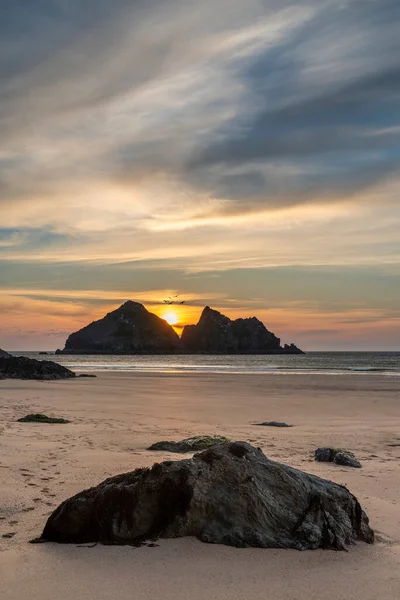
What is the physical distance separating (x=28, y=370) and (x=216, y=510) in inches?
1433

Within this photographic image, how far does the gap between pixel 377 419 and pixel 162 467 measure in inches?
521

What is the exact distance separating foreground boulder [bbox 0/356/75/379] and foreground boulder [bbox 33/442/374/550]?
34199 millimetres

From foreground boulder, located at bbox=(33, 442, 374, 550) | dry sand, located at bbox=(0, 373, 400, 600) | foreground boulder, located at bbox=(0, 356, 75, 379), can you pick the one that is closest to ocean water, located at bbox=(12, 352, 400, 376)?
foreground boulder, located at bbox=(0, 356, 75, 379)

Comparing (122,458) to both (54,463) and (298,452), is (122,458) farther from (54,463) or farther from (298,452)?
(298,452)

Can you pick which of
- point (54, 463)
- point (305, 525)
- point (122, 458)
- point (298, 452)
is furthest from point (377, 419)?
point (305, 525)

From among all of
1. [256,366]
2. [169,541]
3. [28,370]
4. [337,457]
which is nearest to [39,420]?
[337,457]

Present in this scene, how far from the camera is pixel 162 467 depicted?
5.72 metres

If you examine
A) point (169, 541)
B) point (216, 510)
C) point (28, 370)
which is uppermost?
point (28, 370)

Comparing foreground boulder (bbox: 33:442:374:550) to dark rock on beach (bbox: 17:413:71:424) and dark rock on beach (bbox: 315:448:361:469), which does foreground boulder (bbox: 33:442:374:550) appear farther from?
dark rock on beach (bbox: 17:413:71:424)

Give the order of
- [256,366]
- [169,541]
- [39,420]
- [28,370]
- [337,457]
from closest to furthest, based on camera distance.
Result: [169,541] < [337,457] < [39,420] < [28,370] < [256,366]

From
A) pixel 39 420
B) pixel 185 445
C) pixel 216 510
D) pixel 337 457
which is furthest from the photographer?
pixel 39 420

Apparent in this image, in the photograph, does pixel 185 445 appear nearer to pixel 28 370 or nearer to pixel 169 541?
pixel 169 541

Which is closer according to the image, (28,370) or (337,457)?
(337,457)

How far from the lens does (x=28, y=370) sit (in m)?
39.8
